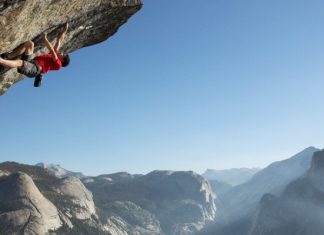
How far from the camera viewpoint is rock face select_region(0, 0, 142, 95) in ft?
43.4

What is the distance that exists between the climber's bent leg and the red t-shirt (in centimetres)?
33

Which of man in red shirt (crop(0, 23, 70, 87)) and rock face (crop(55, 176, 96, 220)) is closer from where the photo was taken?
man in red shirt (crop(0, 23, 70, 87))

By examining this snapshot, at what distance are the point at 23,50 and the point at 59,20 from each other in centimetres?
229

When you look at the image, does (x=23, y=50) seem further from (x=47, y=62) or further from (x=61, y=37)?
(x=61, y=37)

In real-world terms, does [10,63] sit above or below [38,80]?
above

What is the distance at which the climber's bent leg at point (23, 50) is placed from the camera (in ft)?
46.7

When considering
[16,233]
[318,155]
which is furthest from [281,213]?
[16,233]

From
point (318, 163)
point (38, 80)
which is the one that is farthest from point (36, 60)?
point (318, 163)

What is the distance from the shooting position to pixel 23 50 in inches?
566

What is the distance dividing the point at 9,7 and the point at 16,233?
118356 mm

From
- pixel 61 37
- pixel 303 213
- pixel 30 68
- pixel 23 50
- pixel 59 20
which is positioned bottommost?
pixel 303 213

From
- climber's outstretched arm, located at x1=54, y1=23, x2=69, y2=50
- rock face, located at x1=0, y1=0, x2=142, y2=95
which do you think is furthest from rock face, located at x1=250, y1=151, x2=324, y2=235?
climber's outstretched arm, located at x1=54, y1=23, x2=69, y2=50

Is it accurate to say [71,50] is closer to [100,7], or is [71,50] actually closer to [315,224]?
[100,7]

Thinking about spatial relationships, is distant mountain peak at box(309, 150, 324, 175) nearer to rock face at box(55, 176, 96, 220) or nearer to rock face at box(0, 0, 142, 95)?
rock face at box(55, 176, 96, 220)
